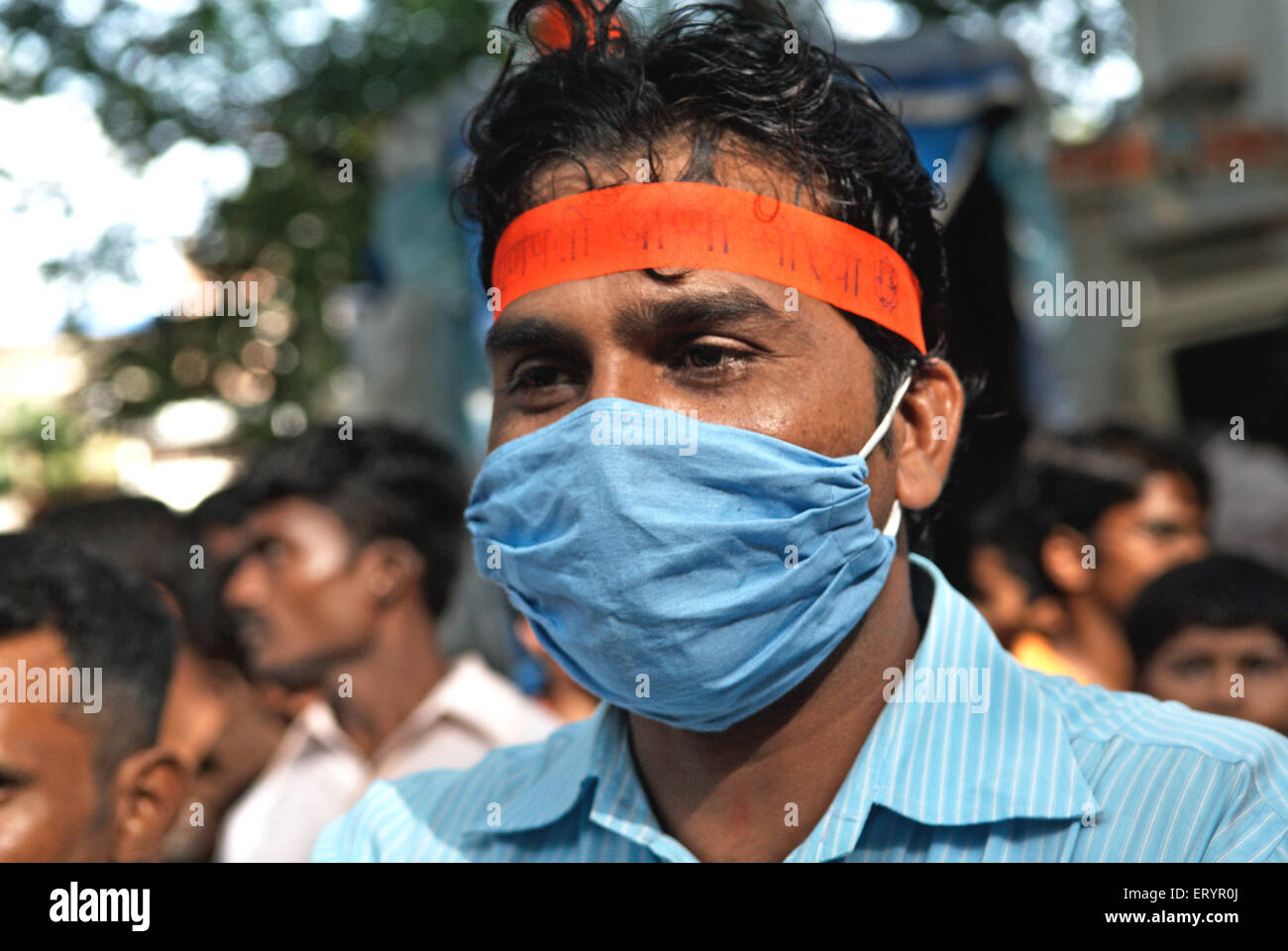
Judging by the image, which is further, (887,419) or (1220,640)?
(1220,640)

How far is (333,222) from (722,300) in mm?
9080

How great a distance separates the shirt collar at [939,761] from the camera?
59.1 inches

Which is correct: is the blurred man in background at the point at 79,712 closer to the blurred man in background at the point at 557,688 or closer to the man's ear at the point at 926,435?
the man's ear at the point at 926,435

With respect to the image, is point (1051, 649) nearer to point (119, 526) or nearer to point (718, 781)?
point (718, 781)

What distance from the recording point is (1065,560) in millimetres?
4340

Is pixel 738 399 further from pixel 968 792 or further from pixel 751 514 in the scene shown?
pixel 968 792

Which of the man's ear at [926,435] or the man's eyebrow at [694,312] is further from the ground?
the man's eyebrow at [694,312]

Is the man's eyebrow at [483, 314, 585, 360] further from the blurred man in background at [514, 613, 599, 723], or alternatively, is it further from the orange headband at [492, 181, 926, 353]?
the blurred man in background at [514, 613, 599, 723]

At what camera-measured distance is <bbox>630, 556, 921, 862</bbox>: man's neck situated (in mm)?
1633

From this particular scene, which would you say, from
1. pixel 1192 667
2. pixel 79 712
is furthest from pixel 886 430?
pixel 1192 667

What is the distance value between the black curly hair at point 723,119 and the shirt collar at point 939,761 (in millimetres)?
382

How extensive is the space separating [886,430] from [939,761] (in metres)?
0.46

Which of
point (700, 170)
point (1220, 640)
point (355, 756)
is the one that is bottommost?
point (355, 756)

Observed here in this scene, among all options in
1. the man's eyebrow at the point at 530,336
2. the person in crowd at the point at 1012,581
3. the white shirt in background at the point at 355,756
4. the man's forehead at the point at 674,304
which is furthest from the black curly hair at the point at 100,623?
the person in crowd at the point at 1012,581
